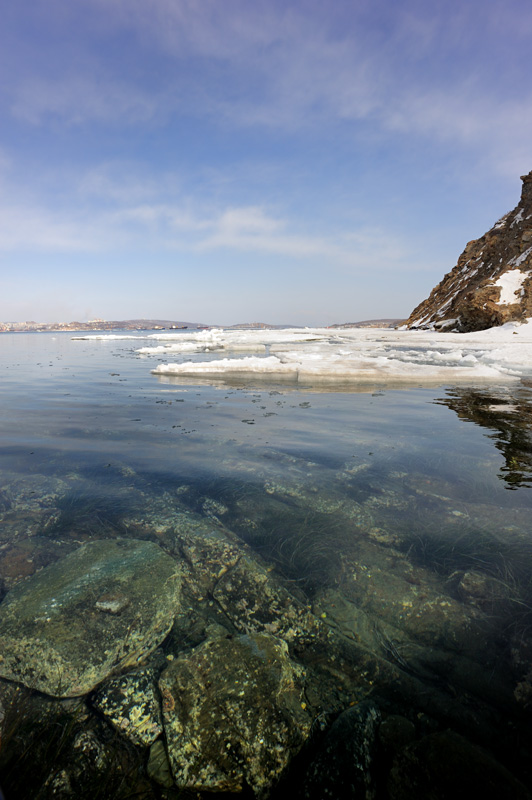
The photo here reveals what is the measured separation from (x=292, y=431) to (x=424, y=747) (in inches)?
172

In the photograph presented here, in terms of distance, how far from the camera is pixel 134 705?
160 cm

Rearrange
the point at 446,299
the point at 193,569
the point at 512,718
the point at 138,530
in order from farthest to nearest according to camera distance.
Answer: the point at 446,299, the point at 138,530, the point at 193,569, the point at 512,718

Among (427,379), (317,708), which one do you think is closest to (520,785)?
(317,708)

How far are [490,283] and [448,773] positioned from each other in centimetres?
3893

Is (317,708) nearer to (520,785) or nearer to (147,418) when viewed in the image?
(520,785)

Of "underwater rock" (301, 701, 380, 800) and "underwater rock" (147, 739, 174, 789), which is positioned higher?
"underwater rock" (301, 701, 380, 800)

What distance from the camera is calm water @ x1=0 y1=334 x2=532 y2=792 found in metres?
2.43

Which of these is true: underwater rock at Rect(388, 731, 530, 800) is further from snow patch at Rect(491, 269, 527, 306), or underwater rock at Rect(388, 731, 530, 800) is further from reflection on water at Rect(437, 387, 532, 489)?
snow patch at Rect(491, 269, 527, 306)

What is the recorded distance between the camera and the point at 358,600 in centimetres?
221

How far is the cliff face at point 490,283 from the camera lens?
100.0ft

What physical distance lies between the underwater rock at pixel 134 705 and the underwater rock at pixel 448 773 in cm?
96

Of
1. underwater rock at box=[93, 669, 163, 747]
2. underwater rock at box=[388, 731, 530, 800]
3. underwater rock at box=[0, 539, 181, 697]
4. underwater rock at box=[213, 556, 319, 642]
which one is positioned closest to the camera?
underwater rock at box=[388, 731, 530, 800]

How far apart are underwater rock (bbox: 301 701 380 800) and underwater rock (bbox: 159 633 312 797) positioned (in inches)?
4.3

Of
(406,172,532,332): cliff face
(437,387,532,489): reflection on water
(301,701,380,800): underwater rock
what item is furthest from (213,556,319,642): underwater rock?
(406,172,532,332): cliff face
